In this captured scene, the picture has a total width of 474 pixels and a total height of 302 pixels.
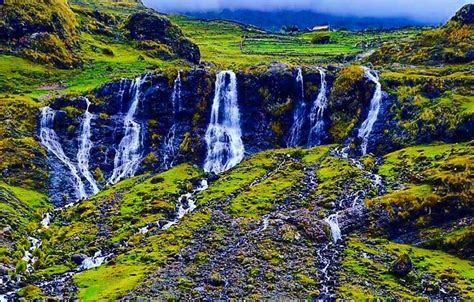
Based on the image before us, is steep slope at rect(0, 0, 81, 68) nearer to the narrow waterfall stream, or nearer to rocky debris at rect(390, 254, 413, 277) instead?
the narrow waterfall stream

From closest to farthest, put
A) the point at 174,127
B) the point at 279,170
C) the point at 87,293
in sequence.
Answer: the point at 87,293, the point at 279,170, the point at 174,127

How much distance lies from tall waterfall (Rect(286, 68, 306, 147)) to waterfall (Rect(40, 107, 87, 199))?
40.5 m

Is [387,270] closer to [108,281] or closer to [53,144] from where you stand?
[108,281]

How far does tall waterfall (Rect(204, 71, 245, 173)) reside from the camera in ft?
391

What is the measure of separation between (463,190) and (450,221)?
5198mm

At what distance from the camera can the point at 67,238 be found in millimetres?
88188

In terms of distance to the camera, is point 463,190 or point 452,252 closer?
point 452,252

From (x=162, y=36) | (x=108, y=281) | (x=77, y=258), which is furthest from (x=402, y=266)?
(x=162, y=36)

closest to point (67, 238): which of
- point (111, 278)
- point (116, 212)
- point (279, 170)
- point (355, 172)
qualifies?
point (116, 212)

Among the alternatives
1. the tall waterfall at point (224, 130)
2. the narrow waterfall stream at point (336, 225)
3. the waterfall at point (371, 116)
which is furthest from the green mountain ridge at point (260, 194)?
the tall waterfall at point (224, 130)

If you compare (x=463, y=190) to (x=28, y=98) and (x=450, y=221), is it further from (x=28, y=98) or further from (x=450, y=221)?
(x=28, y=98)

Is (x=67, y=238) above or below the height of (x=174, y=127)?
below

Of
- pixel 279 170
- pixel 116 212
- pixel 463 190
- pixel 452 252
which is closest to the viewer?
pixel 452 252

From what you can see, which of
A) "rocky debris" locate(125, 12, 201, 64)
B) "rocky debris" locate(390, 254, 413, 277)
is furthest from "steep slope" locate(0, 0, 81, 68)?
"rocky debris" locate(390, 254, 413, 277)
